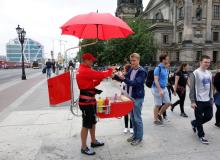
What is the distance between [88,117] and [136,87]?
1154 millimetres

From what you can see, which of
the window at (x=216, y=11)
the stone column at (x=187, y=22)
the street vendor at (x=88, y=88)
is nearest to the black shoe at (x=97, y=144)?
the street vendor at (x=88, y=88)

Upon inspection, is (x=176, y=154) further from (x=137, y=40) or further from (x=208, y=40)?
(x=208, y=40)

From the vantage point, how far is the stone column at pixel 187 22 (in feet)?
161

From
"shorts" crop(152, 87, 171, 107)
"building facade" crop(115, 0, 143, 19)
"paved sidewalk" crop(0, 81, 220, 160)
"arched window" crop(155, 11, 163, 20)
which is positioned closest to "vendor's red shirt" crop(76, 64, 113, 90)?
"paved sidewalk" crop(0, 81, 220, 160)

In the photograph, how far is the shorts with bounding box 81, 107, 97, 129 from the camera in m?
4.76

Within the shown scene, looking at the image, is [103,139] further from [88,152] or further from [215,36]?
[215,36]

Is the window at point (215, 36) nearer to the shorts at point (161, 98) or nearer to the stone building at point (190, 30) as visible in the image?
the stone building at point (190, 30)

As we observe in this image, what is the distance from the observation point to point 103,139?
19.0 feet

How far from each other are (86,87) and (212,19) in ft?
172

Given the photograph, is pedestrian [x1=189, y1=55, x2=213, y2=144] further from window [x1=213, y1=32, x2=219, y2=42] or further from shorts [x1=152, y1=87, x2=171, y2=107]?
window [x1=213, y1=32, x2=219, y2=42]

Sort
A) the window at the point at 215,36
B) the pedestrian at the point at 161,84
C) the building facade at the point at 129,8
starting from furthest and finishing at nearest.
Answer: the building facade at the point at 129,8 < the window at the point at 215,36 < the pedestrian at the point at 161,84

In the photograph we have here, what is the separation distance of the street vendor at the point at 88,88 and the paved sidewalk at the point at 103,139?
0.60 meters

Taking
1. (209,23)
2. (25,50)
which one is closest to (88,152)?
(209,23)

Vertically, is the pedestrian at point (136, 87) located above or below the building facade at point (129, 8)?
below
